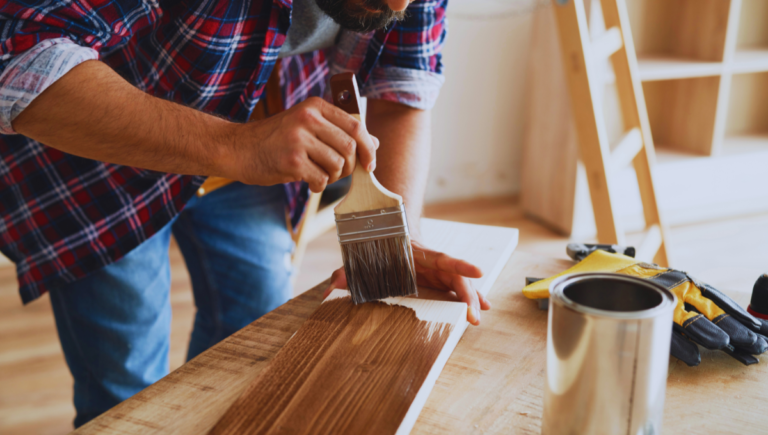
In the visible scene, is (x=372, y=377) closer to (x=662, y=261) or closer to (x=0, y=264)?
(x=662, y=261)

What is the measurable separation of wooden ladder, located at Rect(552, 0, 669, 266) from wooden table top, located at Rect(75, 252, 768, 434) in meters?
1.40

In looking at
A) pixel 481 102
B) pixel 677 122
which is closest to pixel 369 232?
pixel 481 102

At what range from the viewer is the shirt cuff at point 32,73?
2.23 feet

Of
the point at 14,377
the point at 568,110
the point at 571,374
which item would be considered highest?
the point at 571,374

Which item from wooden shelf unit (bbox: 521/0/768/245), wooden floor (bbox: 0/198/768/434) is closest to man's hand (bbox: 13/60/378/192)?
wooden floor (bbox: 0/198/768/434)

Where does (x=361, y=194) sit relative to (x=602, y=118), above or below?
above

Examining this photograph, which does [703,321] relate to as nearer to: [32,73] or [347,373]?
[347,373]

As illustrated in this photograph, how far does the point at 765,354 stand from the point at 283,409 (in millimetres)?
607

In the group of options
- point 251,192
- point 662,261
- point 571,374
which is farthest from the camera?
point 662,261

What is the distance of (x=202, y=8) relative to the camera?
2.80 feet

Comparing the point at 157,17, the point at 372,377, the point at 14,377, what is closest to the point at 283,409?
the point at 372,377

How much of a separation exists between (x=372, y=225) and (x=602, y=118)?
1633mm

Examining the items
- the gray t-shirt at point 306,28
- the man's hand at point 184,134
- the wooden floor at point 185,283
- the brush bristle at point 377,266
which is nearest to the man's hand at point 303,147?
the man's hand at point 184,134

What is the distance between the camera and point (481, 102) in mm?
2994
